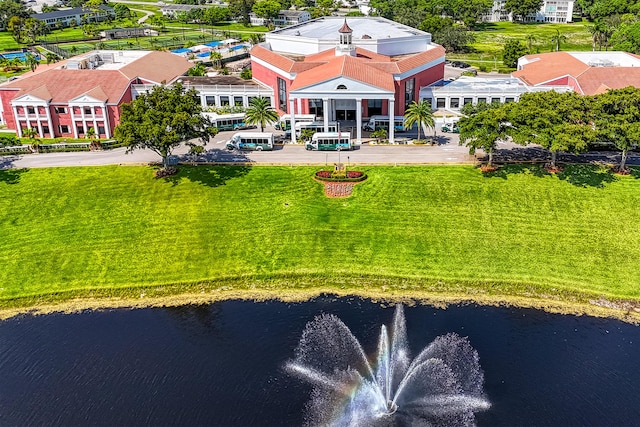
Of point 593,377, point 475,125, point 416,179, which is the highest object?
point 475,125

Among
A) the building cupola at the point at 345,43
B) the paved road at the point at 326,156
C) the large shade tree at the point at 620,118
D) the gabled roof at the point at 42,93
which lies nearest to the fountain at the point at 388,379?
the paved road at the point at 326,156

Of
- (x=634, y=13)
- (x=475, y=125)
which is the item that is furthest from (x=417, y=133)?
(x=634, y=13)

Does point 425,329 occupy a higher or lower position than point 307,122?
lower

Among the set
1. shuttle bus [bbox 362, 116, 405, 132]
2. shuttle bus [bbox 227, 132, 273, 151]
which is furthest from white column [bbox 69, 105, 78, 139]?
shuttle bus [bbox 362, 116, 405, 132]

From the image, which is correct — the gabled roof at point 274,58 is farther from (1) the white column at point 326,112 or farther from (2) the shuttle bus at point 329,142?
(2) the shuttle bus at point 329,142

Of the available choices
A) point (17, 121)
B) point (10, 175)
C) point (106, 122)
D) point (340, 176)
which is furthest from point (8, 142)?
point (340, 176)

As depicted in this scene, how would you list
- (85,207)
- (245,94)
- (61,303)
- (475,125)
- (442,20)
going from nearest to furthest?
(61,303), (85,207), (475,125), (245,94), (442,20)

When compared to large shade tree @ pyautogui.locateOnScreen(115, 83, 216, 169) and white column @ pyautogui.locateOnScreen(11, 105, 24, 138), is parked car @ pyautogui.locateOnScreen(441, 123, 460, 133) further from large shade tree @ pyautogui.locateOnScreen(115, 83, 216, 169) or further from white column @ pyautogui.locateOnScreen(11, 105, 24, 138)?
white column @ pyautogui.locateOnScreen(11, 105, 24, 138)

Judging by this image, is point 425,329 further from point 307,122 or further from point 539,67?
point 539,67
